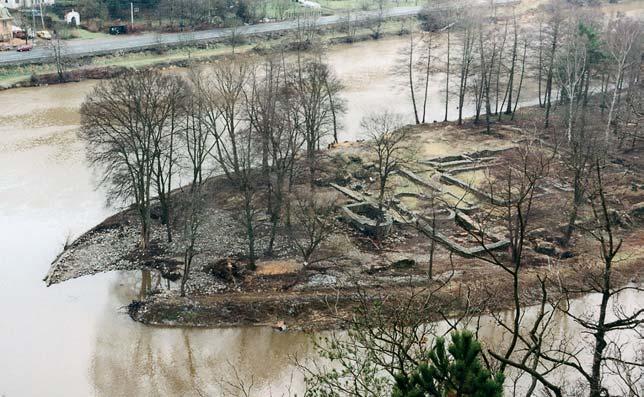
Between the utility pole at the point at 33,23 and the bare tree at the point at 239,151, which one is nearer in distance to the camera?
the bare tree at the point at 239,151

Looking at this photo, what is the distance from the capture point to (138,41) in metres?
69.8

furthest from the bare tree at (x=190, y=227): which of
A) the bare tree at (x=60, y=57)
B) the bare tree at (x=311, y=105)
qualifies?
the bare tree at (x=60, y=57)

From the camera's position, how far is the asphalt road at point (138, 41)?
62500 millimetres

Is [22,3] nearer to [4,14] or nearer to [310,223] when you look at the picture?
[4,14]

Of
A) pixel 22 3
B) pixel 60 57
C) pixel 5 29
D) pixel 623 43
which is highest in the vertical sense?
pixel 22 3

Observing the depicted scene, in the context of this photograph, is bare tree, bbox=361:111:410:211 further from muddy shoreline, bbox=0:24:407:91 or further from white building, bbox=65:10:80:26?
white building, bbox=65:10:80:26

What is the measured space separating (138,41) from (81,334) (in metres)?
48.0

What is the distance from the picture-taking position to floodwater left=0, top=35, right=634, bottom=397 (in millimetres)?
24594

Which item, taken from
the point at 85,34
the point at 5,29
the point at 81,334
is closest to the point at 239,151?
the point at 81,334

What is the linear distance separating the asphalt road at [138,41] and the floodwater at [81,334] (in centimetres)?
2376

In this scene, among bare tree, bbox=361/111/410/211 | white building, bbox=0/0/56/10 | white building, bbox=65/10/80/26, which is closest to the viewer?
bare tree, bbox=361/111/410/211

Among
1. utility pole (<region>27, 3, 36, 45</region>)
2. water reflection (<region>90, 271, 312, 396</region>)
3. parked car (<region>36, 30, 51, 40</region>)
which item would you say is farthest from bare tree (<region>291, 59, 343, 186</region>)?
utility pole (<region>27, 3, 36, 45</region>)

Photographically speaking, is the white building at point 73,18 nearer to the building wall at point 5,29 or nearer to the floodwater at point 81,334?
the building wall at point 5,29

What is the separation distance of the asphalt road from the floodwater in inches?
935
